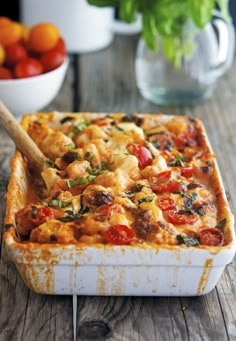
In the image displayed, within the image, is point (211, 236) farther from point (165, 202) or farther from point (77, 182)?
point (77, 182)

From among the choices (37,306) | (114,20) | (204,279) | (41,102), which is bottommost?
(114,20)

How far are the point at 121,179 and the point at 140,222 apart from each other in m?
0.23

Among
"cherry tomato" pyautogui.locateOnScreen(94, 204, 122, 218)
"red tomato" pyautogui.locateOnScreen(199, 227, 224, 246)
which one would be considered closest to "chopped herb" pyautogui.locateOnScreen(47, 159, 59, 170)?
"cherry tomato" pyautogui.locateOnScreen(94, 204, 122, 218)

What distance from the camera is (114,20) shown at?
4.25m

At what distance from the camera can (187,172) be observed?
90.4 inches

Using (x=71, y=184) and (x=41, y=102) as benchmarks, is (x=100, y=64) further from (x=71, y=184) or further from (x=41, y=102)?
(x=71, y=184)

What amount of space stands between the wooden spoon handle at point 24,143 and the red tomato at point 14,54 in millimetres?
840

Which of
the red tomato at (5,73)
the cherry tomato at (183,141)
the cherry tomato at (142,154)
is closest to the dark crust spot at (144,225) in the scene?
the cherry tomato at (142,154)

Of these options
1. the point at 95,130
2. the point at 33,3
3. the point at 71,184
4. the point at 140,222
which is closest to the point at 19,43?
the point at 33,3

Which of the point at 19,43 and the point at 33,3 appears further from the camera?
the point at 33,3

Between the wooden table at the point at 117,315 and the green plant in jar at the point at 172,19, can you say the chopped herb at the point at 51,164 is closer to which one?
the wooden table at the point at 117,315

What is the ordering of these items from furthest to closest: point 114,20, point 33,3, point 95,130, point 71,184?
point 114,20
point 33,3
point 95,130
point 71,184

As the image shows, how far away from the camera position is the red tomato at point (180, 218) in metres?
2.01

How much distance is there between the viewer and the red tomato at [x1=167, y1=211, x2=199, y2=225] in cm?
201
